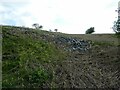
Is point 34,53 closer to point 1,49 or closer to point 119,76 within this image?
point 1,49

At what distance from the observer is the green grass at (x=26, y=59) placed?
8.64m

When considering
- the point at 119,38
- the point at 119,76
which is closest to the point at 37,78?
the point at 119,76

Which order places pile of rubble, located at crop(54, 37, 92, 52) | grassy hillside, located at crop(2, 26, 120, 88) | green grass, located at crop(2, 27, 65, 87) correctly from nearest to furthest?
green grass, located at crop(2, 27, 65, 87) → grassy hillside, located at crop(2, 26, 120, 88) → pile of rubble, located at crop(54, 37, 92, 52)

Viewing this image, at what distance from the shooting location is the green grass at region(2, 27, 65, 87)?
8.64 metres

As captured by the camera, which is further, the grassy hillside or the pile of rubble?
the pile of rubble

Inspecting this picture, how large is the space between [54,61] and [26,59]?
2.55 feet

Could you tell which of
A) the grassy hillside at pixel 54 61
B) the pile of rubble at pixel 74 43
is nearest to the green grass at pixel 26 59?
the grassy hillside at pixel 54 61

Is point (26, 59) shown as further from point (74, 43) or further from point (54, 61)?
point (74, 43)

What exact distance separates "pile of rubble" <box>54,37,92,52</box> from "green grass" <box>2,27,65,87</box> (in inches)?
22.4

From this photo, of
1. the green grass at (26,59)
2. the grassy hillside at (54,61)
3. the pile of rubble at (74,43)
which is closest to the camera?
the green grass at (26,59)

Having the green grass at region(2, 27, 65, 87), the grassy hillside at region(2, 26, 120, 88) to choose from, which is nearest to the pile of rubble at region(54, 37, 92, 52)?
the grassy hillside at region(2, 26, 120, 88)

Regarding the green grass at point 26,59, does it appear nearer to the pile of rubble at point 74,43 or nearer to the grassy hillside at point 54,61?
the grassy hillside at point 54,61

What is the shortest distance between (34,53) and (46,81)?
1.46 metres

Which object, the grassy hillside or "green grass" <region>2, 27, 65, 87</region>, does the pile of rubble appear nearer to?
the grassy hillside
